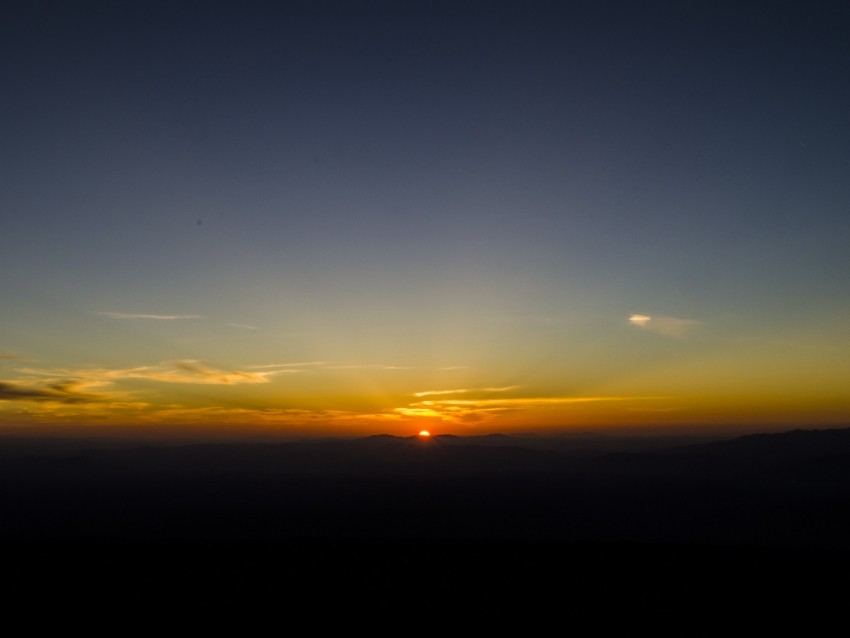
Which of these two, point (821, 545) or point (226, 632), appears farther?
point (821, 545)

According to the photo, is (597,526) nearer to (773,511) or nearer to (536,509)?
(536,509)

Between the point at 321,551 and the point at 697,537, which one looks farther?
the point at 697,537

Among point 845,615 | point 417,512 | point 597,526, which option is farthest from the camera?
point 417,512

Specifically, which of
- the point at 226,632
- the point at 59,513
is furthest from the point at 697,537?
the point at 59,513

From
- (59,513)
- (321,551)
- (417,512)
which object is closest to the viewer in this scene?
(321,551)

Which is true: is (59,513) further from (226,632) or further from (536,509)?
(226,632)

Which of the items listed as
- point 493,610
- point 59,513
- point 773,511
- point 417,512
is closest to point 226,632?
point 493,610

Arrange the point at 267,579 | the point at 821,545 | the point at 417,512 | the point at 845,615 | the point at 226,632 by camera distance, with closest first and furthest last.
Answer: the point at 226,632 < the point at 845,615 < the point at 267,579 < the point at 821,545 < the point at 417,512

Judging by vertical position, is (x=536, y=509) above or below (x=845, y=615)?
below

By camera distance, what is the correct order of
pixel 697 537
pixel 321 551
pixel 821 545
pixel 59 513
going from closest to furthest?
pixel 321 551, pixel 821 545, pixel 697 537, pixel 59 513
